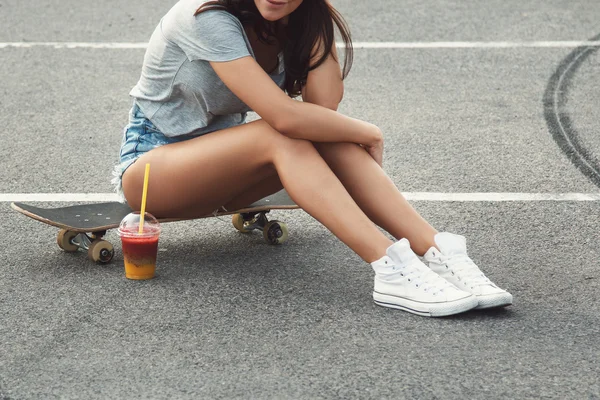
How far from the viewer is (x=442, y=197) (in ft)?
16.3

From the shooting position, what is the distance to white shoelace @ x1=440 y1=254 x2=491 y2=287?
365 cm

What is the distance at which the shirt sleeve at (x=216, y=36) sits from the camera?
12.2 ft

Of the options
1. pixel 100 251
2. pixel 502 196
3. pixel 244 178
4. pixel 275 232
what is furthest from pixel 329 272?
pixel 502 196

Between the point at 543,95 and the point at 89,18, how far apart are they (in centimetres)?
383

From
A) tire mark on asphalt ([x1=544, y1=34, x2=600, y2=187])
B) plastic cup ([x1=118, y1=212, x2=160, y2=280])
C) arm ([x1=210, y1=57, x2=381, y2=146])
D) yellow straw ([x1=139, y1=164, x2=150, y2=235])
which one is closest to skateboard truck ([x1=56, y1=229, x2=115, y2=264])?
plastic cup ([x1=118, y1=212, x2=160, y2=280])

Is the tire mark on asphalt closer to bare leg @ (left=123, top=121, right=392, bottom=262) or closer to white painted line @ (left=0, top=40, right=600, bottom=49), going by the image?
white painted line @ (left=0, top=40, right=600, bottom=49)

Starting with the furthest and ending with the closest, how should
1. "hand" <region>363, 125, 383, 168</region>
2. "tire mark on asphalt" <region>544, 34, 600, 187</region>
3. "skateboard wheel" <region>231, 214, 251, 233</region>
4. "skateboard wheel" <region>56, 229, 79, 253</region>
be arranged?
"tire mark on asphalt" <region>544, 34, 600, 187</region>
"skateboard wheel" <region>231, 214, 251, 233</region>
"skateboard wheel" <region>56, 229, 79, 253</region>
"hand" <region>363, 125, 383, 168</region>

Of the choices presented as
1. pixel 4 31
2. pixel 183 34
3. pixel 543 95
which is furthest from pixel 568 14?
pixel 183 34

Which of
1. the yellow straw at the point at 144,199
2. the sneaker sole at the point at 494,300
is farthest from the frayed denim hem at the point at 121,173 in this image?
the sneaker sole at the point at 494,300

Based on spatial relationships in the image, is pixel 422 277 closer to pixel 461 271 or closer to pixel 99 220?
pixel 461 271

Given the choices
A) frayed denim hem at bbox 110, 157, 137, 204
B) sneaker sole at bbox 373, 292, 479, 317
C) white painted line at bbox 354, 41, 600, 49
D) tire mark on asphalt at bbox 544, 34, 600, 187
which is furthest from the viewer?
white painted line at bbox 354, 41, 600, 49

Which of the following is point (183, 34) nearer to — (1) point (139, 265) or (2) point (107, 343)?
(1) point (139, 265)

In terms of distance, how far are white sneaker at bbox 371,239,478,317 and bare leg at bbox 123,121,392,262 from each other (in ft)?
0.19

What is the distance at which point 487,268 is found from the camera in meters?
4.11
